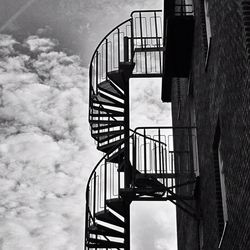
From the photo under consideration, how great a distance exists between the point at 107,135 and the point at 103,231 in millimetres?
2442

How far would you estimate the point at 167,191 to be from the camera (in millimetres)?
12492

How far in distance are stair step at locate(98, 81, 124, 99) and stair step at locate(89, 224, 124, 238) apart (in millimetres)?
3461

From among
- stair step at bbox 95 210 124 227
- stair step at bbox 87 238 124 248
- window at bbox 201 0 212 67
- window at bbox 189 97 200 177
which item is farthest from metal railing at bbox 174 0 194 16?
stair step at bbox 87 238 124 248

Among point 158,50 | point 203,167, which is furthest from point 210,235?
point 158,50

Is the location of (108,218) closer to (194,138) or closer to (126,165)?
(126,165)

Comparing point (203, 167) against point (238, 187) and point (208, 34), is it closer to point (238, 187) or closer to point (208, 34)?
point (208, 34)

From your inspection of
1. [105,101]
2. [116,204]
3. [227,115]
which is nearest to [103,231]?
[116,204]

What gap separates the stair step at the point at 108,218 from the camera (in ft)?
46.5

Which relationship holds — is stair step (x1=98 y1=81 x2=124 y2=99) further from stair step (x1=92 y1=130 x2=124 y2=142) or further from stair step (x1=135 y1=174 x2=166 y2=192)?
Answer: stair step (x1=135 y1=174 x2=166 y2=192)

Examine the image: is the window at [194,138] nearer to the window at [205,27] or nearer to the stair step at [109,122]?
the stair step at [109,122]

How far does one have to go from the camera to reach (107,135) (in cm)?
1511

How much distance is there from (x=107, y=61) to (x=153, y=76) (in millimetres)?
1408

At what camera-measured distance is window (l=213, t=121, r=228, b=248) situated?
364 inches

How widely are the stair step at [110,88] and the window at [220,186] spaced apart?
5875 millimetres
